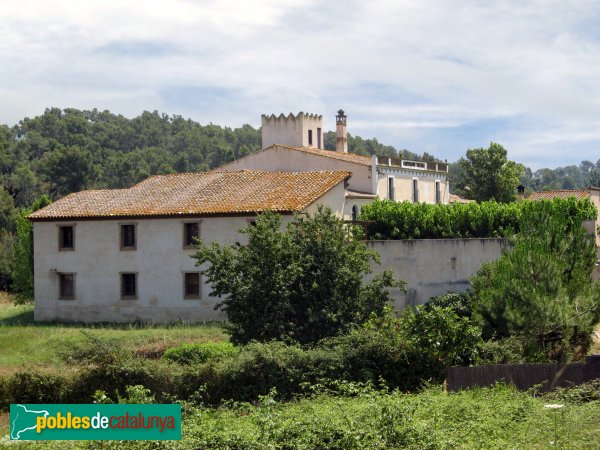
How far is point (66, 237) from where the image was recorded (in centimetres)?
4659

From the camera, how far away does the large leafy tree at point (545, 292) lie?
91.0ft

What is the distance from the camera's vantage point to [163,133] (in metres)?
188

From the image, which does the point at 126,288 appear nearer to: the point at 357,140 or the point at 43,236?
the point at 43,236

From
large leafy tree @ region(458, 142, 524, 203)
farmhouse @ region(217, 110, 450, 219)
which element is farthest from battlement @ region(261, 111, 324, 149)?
large leafy tree @ region(458, 142, 524, 203)

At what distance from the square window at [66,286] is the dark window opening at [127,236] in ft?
10.8

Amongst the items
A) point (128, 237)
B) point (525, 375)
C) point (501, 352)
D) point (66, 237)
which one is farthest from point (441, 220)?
point (525, 375)

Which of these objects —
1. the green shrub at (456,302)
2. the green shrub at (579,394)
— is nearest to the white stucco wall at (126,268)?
the green shrub at (456,302)

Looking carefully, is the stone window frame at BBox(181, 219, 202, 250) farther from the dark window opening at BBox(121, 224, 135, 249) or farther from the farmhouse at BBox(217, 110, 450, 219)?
the farmhouse at BBox(217, 110, 450, 219)

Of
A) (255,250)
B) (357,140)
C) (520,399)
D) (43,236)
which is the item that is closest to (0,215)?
(43,236)

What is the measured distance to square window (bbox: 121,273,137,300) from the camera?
44.5 meters

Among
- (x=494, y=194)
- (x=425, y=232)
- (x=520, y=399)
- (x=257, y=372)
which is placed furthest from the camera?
(x=494, y=194)

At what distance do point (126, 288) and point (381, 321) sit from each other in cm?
1892

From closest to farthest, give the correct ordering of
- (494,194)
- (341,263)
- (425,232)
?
(341,263)
(425,232)
(494,194)

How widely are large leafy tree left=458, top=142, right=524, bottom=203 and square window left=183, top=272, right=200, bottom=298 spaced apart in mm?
30280
